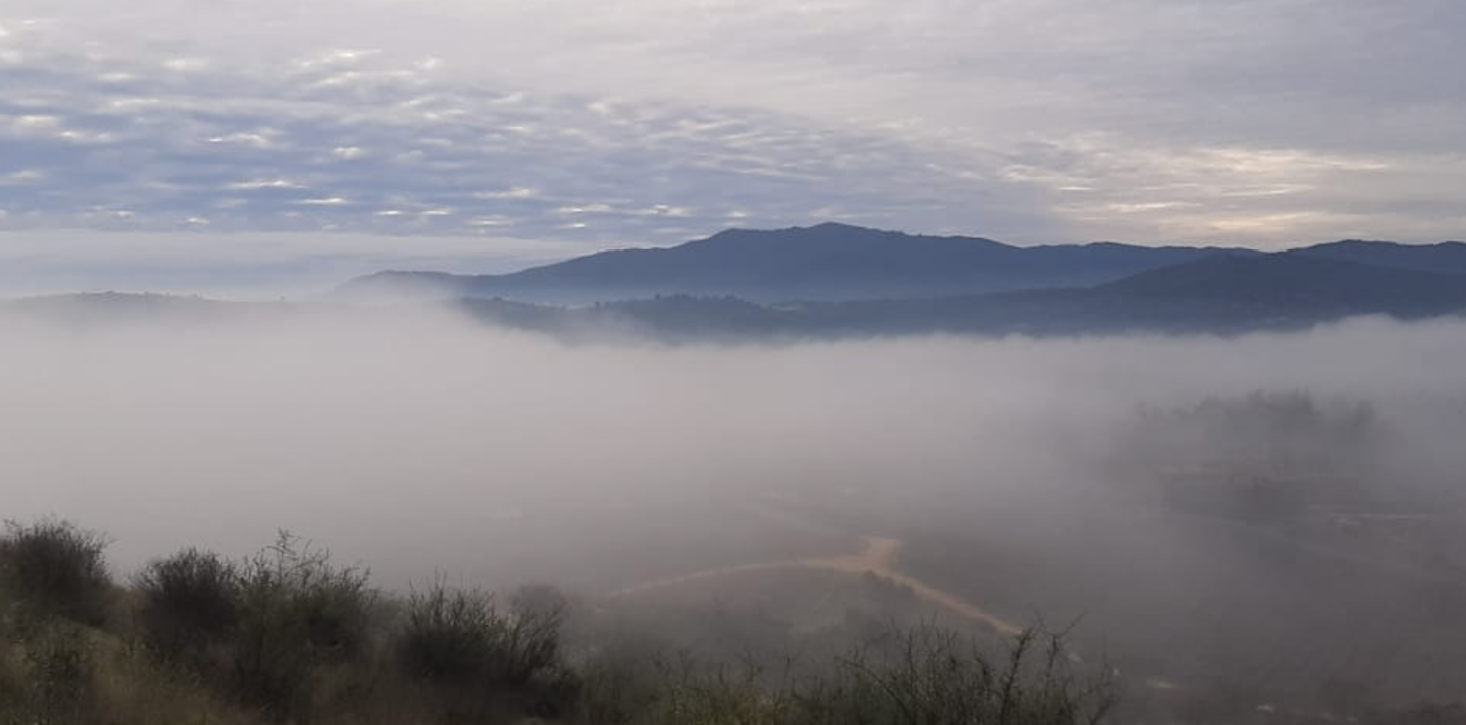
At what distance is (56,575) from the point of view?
685 inches

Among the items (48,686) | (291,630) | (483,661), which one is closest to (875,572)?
(483,661)

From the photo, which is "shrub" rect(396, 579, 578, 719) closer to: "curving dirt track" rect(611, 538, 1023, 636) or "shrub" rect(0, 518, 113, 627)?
A: "shrub" rect(0, 518, 113, 627)

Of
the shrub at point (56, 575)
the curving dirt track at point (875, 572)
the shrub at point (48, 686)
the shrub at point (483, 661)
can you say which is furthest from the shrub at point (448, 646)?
the curving dirt track at point (875, 572)

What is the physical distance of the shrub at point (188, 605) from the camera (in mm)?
14495

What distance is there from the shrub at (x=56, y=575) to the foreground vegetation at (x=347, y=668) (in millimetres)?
38

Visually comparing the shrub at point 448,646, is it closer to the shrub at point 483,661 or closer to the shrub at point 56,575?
the shrub at point 483,661

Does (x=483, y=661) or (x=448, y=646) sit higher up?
(x=448, y=646)

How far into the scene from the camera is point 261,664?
1300cm

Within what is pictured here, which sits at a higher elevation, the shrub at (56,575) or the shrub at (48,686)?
the shrub at (48,686)

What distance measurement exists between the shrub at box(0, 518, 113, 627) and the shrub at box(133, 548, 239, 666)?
701 mm

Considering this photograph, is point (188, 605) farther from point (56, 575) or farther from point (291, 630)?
point (56, 575)

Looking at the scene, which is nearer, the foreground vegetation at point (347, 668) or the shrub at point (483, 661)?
the foreground vegetation at point (347, 668)

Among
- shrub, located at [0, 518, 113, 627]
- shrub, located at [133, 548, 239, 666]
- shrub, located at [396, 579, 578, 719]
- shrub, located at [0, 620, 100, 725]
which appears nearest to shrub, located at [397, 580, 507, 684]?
shrub, located at [396, 579, 578, 719]

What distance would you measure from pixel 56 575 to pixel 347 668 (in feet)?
20.0
